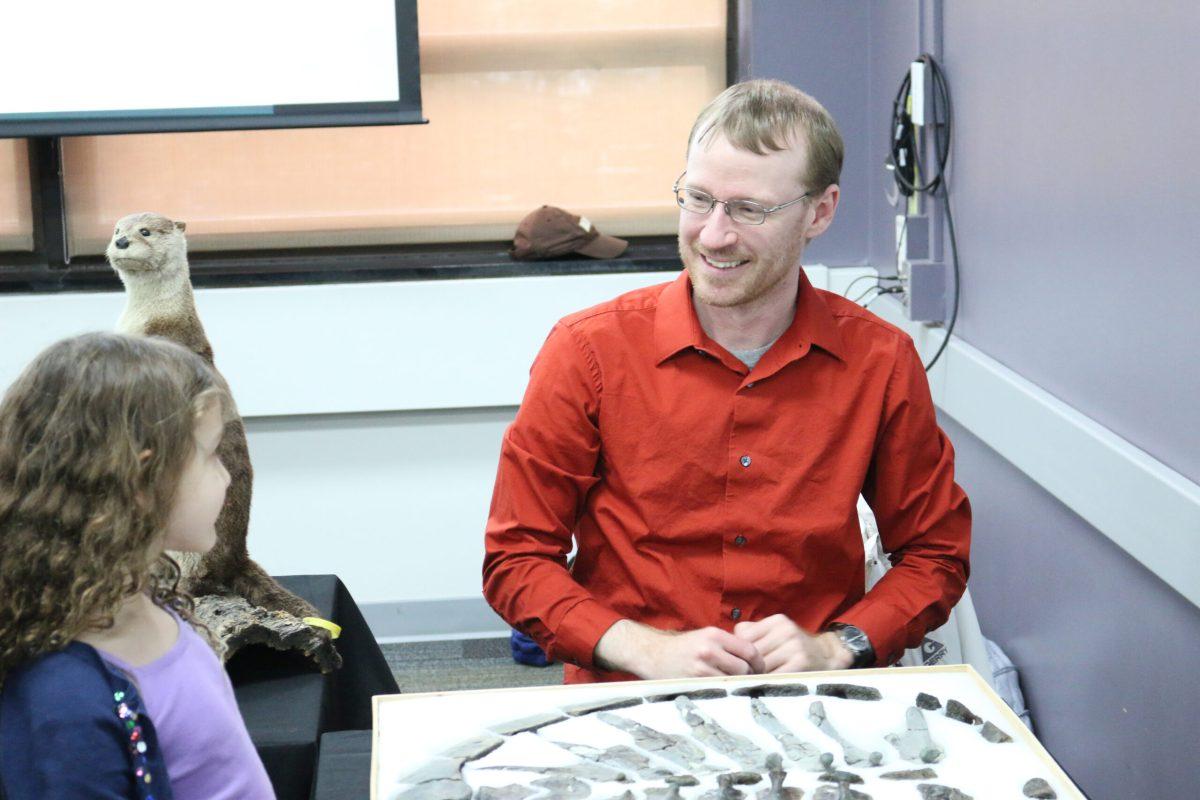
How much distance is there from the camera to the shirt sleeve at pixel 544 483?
1678mm

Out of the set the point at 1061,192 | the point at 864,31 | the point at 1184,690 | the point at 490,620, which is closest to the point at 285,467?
the point at 490,620

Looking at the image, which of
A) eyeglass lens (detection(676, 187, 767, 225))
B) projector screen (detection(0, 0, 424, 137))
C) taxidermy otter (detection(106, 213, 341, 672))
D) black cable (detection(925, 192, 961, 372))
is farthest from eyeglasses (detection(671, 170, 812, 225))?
projector screen (detection(0, 0, 424, 137))

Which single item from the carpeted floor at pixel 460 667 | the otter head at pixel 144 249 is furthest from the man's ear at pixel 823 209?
the carpeted floor at pixel 460 667

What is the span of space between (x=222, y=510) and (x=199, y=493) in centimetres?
99

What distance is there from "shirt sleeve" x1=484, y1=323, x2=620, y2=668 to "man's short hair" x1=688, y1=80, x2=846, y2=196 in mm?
329

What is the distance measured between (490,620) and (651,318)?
2.00m

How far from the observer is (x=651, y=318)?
178 centimetres

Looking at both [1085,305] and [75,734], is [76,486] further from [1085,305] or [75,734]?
[1085,305]

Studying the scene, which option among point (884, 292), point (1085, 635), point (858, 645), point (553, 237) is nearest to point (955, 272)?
point (884, 292)

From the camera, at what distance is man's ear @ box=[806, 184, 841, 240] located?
1.75 m

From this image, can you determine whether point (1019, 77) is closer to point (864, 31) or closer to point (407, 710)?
point (864, 31)

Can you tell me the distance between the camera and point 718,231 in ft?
5.49

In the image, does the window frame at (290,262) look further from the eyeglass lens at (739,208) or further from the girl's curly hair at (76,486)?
the girl's curly hair at (76,486)

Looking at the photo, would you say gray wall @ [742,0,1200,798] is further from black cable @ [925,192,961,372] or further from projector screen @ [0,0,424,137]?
projector screen @ [0,0,424,137]
